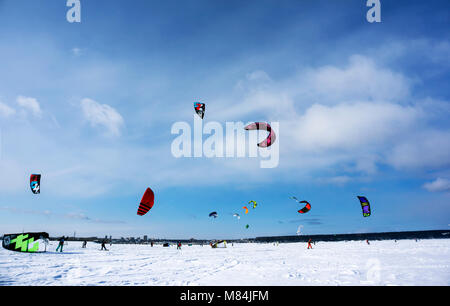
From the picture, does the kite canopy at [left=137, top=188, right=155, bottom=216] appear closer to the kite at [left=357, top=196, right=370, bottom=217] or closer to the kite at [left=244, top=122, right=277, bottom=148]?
the kite at [left=244, top=122, right=277, bottom=148]

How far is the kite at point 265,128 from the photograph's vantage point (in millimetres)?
16062

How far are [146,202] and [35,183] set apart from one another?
38.6 ft

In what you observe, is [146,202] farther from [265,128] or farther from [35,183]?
[35,183]

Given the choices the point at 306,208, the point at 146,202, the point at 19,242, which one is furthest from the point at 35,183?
the point at 306,208

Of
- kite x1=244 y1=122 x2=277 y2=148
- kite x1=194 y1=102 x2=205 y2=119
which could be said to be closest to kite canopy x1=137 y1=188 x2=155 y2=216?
kite x1=194 y1=102 x2=205 y2=119

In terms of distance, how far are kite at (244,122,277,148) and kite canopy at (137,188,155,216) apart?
26.9ft

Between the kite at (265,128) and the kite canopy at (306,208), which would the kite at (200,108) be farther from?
the kite canopy at (306,208)

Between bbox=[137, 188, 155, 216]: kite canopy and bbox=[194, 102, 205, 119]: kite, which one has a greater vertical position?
bbox=[194, 102, 205, 119]: kite

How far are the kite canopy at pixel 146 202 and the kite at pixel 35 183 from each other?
1104 cm

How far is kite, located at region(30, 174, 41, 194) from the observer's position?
1978 cm
